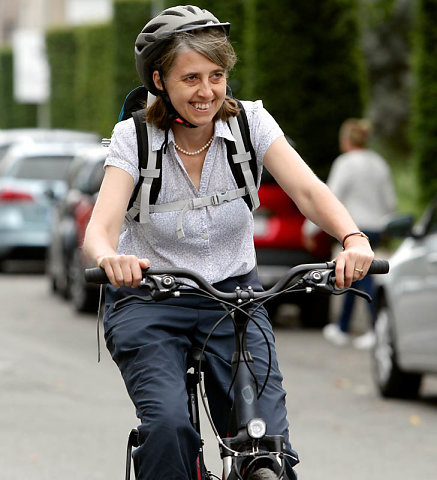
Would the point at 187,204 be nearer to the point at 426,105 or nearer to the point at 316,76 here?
the point at 426,105

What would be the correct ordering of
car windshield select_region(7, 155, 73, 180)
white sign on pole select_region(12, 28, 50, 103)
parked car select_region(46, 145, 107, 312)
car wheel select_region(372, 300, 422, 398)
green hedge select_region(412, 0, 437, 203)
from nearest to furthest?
1. car wheel select_region(372, 300, 422, 398)
2. parked car select_region(46, 145, 107, 312)
3. green hedge select_region(412, 0, 437, 203)
4. car windshield select_region(7, 155, 73, 180)
5. white sign on pole select_region(12, 28, 50, 103)

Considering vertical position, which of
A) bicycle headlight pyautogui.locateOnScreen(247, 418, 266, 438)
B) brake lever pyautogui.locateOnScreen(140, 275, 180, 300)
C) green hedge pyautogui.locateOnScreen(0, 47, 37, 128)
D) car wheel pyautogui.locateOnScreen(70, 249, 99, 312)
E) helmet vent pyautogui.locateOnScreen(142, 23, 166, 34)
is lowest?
green hedge pyautogui.locateOnScreen(0, 47, 37, 128)

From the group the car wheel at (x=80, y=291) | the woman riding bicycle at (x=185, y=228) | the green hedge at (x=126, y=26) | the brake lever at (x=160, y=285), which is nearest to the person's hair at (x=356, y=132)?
the car wheel at (x=80, y=291)

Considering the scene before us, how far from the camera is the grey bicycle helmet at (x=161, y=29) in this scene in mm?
4121

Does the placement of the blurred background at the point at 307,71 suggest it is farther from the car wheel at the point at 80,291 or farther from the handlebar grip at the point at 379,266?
the car wheel at the point at 80,291

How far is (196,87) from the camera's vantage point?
13.5 feet

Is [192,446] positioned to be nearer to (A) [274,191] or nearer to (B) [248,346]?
(B) [248,346]

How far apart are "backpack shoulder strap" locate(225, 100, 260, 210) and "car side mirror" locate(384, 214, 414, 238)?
5222 mm

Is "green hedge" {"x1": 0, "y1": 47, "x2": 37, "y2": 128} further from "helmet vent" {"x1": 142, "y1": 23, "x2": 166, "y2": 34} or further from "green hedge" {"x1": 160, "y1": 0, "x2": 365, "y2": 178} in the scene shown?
"helmet vent" {"x1": 142, "y1": 23, "x2": 166, "y2": 34}

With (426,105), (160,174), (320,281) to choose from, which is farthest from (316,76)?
(320,281)

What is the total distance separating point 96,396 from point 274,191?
13.7 ft

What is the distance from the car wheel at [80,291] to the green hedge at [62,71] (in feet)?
92.6

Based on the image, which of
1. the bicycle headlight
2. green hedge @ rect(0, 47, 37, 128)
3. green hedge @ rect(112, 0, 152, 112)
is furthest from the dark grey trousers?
green hedge @ rect(0, 47, 37, 128)

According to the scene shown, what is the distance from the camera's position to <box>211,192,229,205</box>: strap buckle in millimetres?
4199
